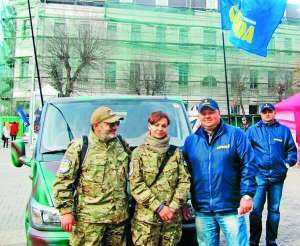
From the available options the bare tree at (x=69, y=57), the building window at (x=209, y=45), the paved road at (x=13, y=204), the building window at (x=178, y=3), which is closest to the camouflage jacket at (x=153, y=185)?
the paved road at (x=13, y=204)

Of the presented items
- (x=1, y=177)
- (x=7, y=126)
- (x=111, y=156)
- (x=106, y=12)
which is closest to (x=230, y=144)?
(x=111, y=156)

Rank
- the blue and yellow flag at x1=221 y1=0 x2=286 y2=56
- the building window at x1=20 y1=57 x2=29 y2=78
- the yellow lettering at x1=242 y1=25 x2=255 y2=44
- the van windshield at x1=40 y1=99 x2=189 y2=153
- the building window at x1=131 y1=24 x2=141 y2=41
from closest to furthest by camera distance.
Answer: the van windshield at x1=40 y1=99 x2=189 y2=153 < the blue and yellow flag at x1=221 y1=0 x2=286 y2=56 < the yellow lettering at x1=242 y1=25 x2=255 y2=44 < the building window at x1=20 y1=57 x2=29 y2=78 < the building window at x1=131 y1=24 x2=141 y2=41

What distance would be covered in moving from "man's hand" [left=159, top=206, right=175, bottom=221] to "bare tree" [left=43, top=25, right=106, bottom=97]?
120 feet

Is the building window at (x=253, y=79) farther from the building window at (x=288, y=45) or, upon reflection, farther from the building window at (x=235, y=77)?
the building window at (x=288, y=45)

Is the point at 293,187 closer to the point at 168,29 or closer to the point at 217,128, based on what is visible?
the point at 217,128

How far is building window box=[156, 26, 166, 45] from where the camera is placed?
4844 centimetres

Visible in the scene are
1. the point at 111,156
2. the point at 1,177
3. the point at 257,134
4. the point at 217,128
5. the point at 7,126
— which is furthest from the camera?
the point at 7,126

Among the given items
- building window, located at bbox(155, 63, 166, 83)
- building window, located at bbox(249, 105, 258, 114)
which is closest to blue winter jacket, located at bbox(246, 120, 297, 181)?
building window, located at bbox(155, 63, 166, 83)

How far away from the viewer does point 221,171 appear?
3920 mm

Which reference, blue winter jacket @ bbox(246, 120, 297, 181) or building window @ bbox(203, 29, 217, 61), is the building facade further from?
blue winter jacket @ bbox(246, 120, 297, 181)

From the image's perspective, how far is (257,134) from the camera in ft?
18.9

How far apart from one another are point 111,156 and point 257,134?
2546 millimetres

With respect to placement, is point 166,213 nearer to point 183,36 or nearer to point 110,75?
point 110,75

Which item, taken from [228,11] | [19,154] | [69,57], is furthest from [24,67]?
[19,154]
